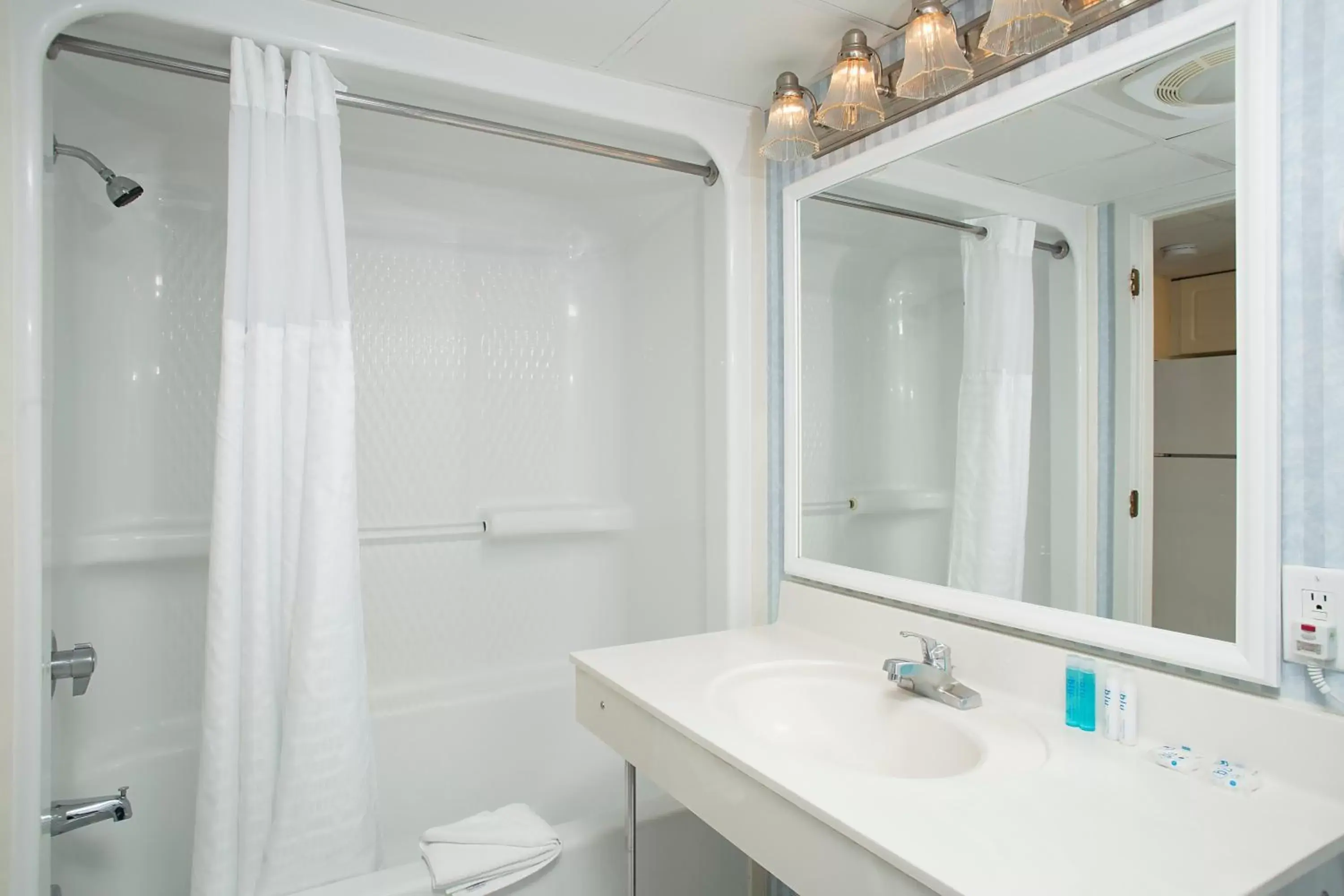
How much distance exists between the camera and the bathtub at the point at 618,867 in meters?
1.35

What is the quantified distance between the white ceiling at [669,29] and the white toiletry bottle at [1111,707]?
1.23 metres

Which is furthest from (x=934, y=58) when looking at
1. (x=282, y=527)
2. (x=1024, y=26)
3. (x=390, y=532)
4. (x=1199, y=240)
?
(x=390, y=532)

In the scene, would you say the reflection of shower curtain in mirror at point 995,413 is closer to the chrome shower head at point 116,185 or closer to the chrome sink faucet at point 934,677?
the chrome sink faucet at point 934,677

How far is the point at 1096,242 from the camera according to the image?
1.25m

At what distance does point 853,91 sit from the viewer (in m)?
1.47

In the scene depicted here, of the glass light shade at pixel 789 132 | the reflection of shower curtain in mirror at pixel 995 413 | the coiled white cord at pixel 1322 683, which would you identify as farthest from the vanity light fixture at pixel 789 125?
the coiled white cord at pixel 1322 683

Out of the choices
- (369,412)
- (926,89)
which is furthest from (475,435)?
(926,89)

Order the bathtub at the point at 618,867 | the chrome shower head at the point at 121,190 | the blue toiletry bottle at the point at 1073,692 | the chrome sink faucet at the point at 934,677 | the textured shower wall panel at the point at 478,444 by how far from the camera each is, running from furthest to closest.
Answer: the textured shower wall panel at the point at 478,444, the chrome shower head at the point at 121,190, the bathtub at the point at 618,867, the chrome sink faucet at the point at 934,677, the blue toiletry bottle at the point at 1073,692

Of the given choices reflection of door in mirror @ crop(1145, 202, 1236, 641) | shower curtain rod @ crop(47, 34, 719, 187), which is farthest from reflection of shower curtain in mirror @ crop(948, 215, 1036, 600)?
shower curtain rod @ crop(47, 34, 719, 187)

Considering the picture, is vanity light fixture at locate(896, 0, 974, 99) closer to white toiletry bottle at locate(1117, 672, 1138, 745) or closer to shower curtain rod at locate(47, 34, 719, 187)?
shower curtain rod at locate(47, 34, 719, 187)

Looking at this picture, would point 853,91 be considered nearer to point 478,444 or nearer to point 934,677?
point 934,677

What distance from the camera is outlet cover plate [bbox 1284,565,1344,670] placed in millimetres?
915

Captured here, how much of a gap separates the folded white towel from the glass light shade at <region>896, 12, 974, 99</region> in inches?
60.9

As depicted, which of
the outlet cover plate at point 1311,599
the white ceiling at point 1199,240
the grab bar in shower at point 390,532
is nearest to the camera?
the outlet cover plate at point 1311,599
